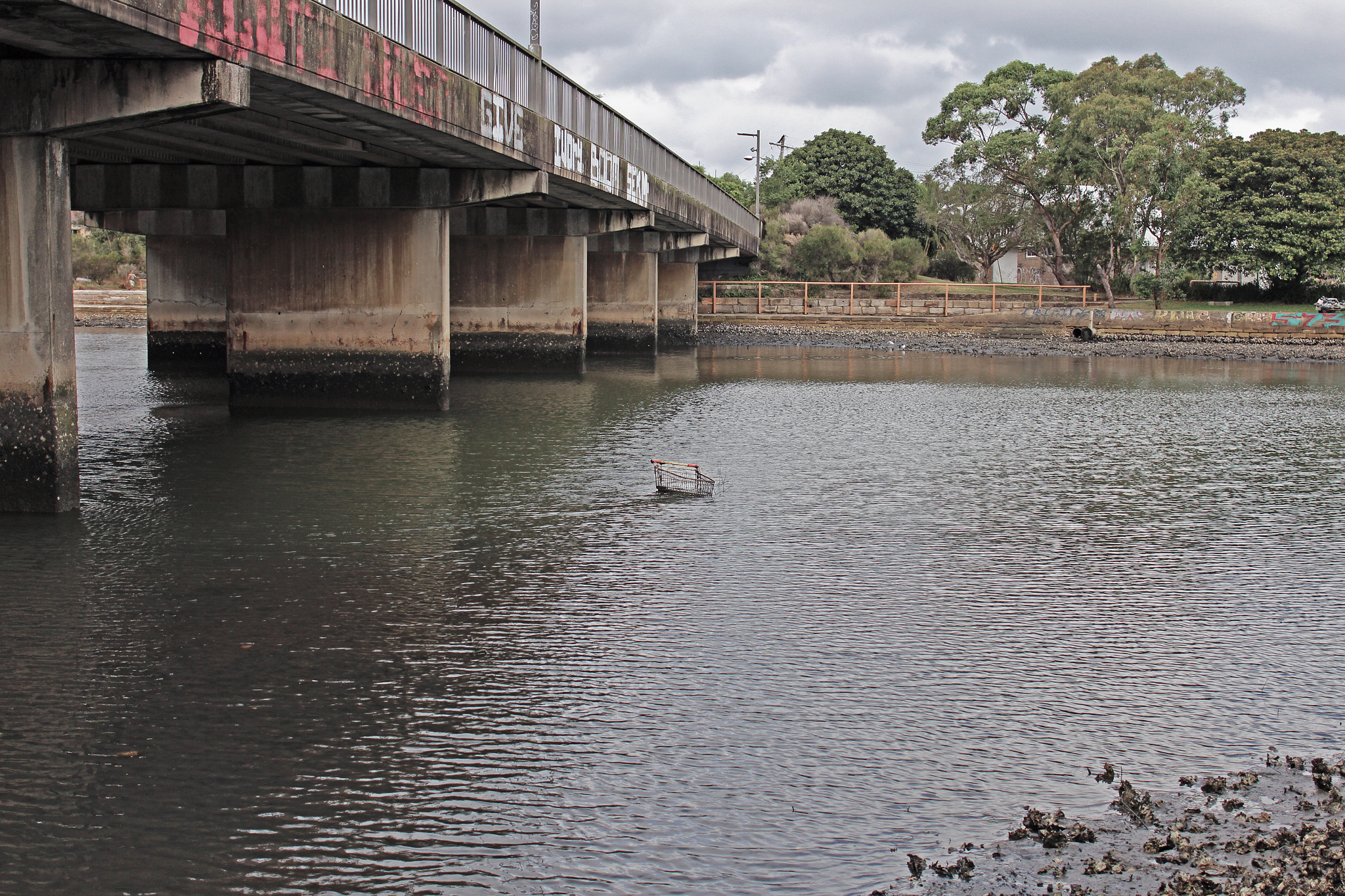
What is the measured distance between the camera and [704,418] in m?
30.2

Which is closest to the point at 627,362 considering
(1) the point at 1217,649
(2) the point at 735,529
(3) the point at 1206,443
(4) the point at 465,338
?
(4) the point at 465,338

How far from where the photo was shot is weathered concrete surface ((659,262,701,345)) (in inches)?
2736

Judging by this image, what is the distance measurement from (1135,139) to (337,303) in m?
58.2

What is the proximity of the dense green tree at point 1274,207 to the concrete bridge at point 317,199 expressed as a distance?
27052 mm

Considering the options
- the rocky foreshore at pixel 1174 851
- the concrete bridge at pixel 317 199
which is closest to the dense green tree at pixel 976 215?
the concrete bridge at pixel 317 199

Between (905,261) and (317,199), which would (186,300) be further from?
(905,261)

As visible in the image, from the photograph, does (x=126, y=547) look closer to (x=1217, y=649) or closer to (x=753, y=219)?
(x=1217, y=649)

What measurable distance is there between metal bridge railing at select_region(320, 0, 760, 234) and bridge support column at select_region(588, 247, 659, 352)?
1788 centimetres

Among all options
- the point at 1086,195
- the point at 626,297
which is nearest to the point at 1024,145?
the point at 1086,195

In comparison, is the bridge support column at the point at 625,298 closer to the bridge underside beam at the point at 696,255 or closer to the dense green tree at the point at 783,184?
the bridge underside beam at the point at 696,255

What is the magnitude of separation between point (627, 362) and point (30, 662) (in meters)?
43.9


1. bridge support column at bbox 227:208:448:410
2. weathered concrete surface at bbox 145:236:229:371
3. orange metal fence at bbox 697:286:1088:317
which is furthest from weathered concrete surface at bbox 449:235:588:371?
orange metal fence at bbox 697:286:1088:317

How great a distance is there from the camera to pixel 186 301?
4522cm

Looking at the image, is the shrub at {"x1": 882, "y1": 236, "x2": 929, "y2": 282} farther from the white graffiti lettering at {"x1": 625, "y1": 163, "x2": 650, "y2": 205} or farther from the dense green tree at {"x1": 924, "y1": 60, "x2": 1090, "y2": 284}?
the white graffiti lettering at {"x1": 625, "y1": 163, "x2": 650, "y2": 205}
